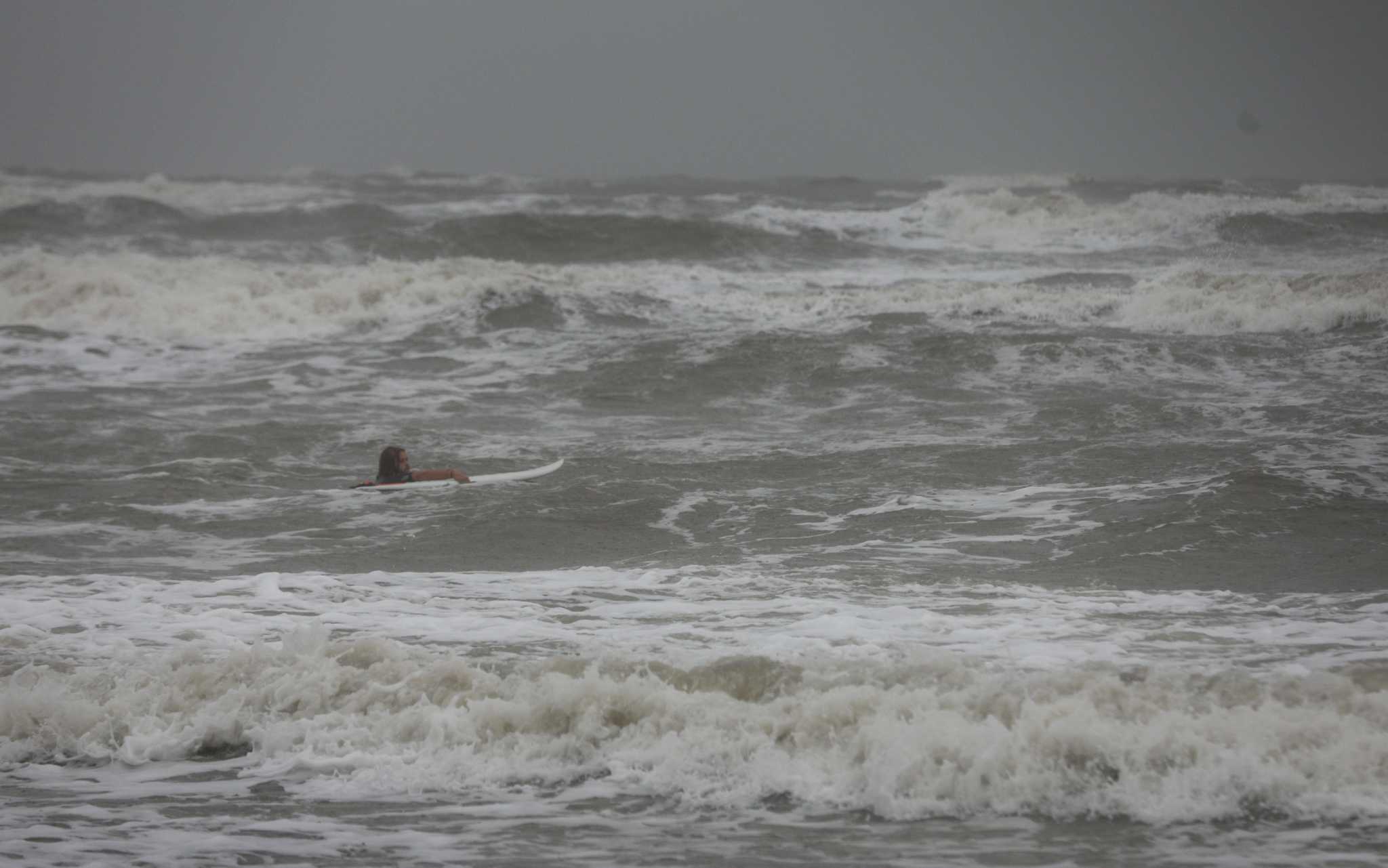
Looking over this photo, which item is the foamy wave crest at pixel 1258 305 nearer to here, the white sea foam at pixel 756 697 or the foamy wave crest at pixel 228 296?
the foamy wave crest at pixel 228 296

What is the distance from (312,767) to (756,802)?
1.94 metres

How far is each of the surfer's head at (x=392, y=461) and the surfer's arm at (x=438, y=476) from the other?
0.40 feet

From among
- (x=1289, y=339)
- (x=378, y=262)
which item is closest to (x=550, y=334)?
(x=378, y=262)

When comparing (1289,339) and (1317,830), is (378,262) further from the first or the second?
(1317,830)

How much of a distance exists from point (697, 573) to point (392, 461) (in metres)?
3.50

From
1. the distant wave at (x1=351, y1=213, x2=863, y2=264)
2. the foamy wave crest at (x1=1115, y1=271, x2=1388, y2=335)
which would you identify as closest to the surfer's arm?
the foamy wave crest at (x1=1115, y1=271, x2=1388, y2=335)

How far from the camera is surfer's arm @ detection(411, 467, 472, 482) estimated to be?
11758mm

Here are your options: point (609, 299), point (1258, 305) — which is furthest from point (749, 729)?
point (609, 299)

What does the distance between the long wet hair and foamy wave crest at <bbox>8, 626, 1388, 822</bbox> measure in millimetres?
4399

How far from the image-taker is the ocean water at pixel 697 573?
556cm

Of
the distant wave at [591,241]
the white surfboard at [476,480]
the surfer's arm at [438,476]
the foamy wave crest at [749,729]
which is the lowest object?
the foamy wave crest at [749,729]

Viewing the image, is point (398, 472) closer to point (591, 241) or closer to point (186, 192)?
point (591, 241)

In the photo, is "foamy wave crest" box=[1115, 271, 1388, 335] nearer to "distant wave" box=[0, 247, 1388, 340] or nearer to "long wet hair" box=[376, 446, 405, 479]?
"distant wave" box=[0, 247, 1388, 340]

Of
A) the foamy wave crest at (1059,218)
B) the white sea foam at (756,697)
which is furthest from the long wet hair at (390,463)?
the foamy wave crest at (1059,218)
